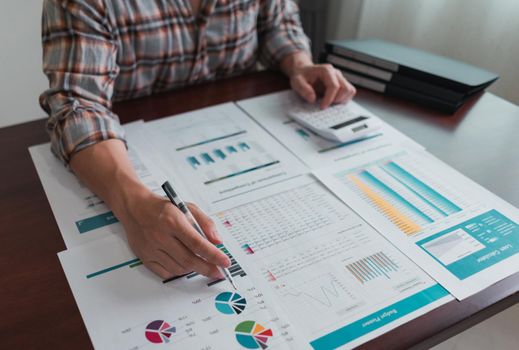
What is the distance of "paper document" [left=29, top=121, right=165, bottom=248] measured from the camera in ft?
2.50

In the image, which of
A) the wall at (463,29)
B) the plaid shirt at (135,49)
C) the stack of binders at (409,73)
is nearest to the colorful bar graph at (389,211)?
the stack of binders at (409,73)

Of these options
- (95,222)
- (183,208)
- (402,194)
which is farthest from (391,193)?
(95,222)

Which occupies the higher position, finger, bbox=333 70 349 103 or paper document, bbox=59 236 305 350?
finger, bbox=333 70 349 103

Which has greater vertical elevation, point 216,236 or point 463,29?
point 463,29

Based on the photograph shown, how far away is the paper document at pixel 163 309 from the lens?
0.59 meters

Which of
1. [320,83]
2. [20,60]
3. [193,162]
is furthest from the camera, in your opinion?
[20,60]

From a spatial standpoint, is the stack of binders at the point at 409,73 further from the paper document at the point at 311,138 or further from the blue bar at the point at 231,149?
the blue bar at the point at 231,149

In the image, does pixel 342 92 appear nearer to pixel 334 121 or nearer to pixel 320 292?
pixel 334 121

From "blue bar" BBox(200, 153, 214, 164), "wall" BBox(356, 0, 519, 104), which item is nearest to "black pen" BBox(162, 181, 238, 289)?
"blue bar" BBox(200, 153, 214, 164)

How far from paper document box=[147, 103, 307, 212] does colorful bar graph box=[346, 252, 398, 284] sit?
22 cm

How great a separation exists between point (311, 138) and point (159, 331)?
0.54 meters

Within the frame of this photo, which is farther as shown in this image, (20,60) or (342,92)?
(20,60)

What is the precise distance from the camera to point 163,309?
63cm

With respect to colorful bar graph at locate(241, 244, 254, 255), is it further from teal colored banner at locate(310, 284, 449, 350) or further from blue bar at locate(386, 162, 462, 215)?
blue bar at locate(386, 162, 462, 215)
